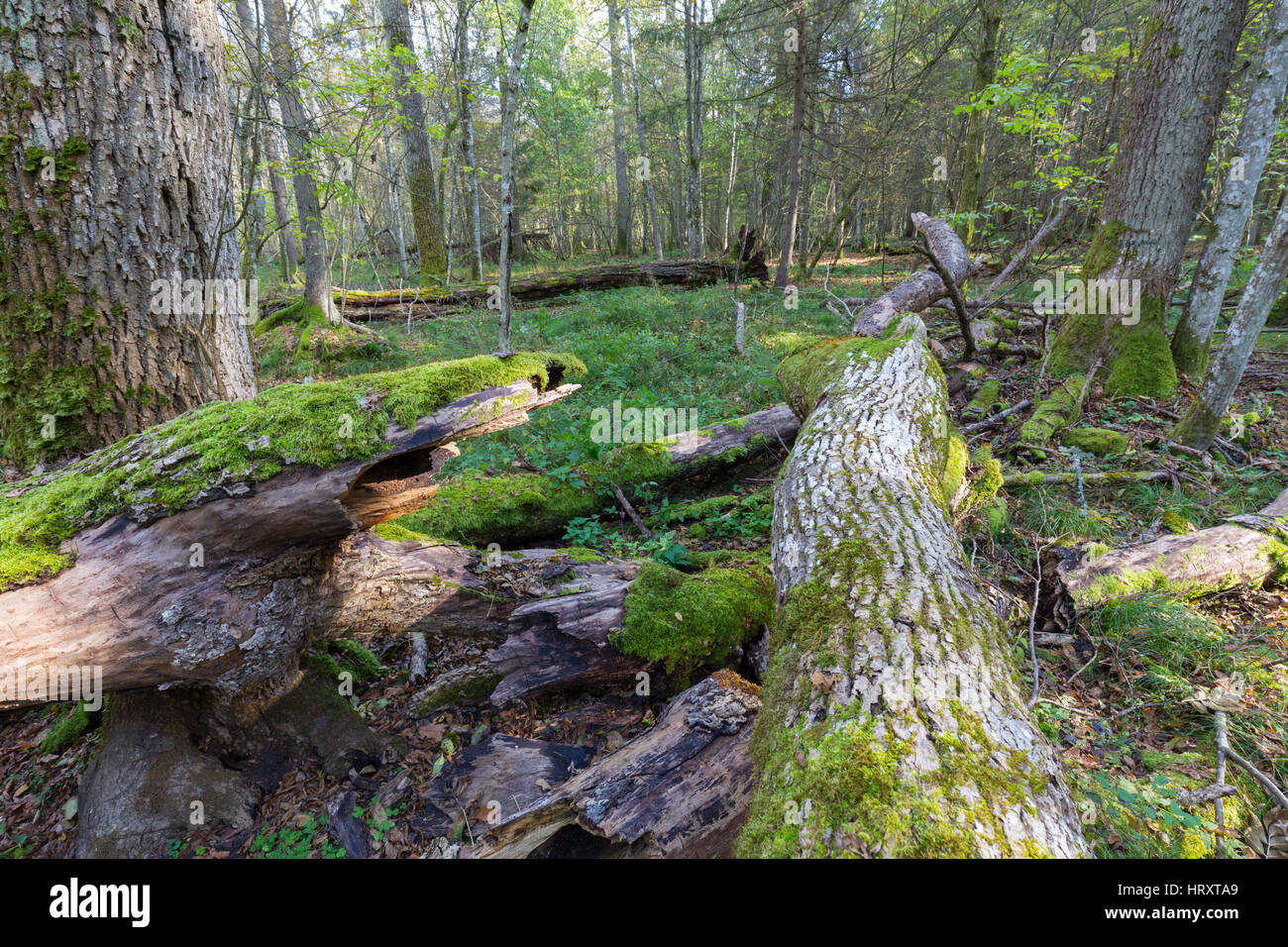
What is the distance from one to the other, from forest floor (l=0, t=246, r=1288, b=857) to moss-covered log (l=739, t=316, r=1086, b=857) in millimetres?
803

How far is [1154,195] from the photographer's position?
594cm

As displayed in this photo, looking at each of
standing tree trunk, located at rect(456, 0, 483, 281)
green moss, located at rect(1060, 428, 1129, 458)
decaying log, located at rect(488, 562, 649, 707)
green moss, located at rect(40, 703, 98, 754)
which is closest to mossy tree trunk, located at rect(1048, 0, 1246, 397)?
green moss, located at rect(1060, 428, 1129, 458)

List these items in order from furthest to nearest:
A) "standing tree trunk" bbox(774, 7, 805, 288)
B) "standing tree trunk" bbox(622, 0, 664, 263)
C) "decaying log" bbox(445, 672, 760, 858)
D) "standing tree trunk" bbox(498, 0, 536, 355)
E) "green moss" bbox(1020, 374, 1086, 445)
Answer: "standing tree trunk" bbox(622, 0, 664, 263) < "standing tree trunk" bbox(774, 7, 805, 288) < "green moss" bbox(1020, 374, 1086, 445) < "standing tree trunk" bbox(498, 0, 536, 355) < "decaying log" bbox(445, 672, 760, 858)

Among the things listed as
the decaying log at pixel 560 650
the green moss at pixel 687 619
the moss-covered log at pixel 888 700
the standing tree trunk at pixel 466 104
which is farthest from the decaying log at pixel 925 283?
the decaying log at pixel 560 650

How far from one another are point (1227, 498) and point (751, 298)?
9.99 m

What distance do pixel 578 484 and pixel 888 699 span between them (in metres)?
3.44

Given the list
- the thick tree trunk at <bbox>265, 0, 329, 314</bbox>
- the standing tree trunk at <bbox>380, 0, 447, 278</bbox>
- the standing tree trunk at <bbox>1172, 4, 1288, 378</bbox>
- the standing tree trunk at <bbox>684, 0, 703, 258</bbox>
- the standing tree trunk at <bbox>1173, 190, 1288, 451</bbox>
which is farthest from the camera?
the standing tree trunk at <bbox>684, 0, 703, 258</bbox>

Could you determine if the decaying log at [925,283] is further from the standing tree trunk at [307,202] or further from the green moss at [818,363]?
the standing tree trunk at [307,202]

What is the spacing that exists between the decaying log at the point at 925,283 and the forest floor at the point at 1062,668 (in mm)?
1730

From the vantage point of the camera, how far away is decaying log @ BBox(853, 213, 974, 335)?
8102 mm

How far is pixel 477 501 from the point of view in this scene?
14.4ft

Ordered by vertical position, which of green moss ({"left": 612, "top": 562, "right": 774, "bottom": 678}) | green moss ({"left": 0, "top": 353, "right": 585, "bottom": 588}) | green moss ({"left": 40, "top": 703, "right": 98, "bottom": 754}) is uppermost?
green moss ({"left": 0, "top": 353, "right": 585, "bottom": 588})

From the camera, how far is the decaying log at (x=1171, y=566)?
134 inches

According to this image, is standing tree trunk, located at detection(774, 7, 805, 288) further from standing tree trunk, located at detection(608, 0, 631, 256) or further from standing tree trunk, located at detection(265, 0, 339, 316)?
standing tree trunk, located at detection(608, 0, 631, 256)
